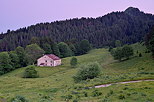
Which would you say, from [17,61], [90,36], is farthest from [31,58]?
[90,36]

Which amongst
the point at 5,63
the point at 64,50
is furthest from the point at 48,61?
the point at 64,50

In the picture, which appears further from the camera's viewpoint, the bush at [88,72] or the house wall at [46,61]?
the house wall at [46,61]

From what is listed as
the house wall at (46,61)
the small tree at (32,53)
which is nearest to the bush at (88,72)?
the house wall at (46,61)

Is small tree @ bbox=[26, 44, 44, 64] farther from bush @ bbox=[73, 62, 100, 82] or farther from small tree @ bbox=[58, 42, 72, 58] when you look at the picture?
bush @ bbox=[73, 62, 100, 82]

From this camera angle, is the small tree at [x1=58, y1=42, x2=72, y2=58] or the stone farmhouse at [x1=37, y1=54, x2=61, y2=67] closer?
the stone farmhouse at [x1=37, y1=54, x2=61, y2=67]

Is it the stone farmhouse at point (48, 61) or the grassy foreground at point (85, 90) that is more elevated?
the stone farmhouse at point (48, 61)

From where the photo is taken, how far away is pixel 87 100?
20.7 metres

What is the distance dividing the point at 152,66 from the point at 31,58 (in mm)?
63601

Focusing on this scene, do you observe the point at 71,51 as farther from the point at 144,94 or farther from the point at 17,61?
the point at 144,94

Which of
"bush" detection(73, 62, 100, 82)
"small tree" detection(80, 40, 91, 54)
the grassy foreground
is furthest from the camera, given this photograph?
"small tree" detection(80, 40, 91, 54)

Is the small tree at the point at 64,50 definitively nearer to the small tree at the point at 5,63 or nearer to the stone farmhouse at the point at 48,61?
the stone farmhouse at the point at 48,61

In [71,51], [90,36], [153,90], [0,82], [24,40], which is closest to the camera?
[153,90]

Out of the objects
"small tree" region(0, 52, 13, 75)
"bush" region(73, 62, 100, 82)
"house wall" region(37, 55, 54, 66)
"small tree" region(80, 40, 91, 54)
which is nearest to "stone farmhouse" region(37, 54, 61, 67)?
"house wall" region(37, 55, 54, 66)

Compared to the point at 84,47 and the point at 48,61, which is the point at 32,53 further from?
the point at 84,47
